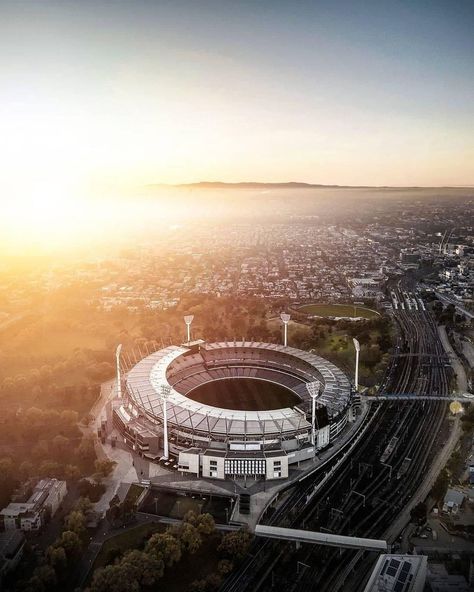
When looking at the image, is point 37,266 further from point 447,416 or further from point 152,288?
point 447,416

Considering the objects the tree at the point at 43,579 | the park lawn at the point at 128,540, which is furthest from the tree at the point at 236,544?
the tree at the point at 43,579

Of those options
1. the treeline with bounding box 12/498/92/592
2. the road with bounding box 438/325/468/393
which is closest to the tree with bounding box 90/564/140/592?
the treeline with bounding box 12/498/92/592

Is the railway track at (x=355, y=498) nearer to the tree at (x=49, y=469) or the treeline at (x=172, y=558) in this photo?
the treeline at (x=172, y=558)

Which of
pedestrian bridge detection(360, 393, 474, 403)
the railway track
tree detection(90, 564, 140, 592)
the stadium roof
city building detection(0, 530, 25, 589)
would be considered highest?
the stadium roof

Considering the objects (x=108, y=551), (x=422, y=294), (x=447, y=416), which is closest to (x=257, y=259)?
(x=422, y=294)

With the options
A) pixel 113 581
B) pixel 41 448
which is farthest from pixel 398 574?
pixel 41 448

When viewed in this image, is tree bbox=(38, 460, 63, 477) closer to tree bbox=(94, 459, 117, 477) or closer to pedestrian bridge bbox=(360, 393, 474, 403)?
tree bbox=(94, 459, 117, 477)
